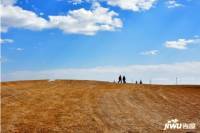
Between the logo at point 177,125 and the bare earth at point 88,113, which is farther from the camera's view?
the logo at point 177,125

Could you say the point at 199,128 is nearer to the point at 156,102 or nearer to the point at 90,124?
the point at 90,124

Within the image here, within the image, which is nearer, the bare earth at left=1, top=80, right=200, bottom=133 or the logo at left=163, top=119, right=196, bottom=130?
the bare earth at left=1, top=80, right=200, bottom=133

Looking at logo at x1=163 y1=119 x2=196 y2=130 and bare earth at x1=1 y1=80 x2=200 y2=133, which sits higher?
bare earth at x1=1 y1=80 x2=200 y2=133

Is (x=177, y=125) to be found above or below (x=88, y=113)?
below

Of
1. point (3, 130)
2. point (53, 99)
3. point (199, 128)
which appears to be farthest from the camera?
point (53, 99)

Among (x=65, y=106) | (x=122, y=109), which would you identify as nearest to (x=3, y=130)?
(x=65, y=106)

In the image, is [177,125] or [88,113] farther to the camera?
[88,113]

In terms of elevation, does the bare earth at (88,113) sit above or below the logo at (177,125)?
above

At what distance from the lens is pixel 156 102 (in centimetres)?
3014

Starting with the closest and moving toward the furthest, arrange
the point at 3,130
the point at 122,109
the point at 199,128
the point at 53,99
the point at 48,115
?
the point at 3,130 < the point at 199,128 < the point at 48,115 < the point at 122,109 < the point at 53,99

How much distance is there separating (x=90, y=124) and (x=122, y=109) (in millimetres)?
6019

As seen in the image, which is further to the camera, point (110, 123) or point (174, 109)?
point (174, 109)

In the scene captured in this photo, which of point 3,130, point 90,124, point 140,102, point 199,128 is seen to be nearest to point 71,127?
point 90,124

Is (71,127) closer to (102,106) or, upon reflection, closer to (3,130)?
(3,130)
